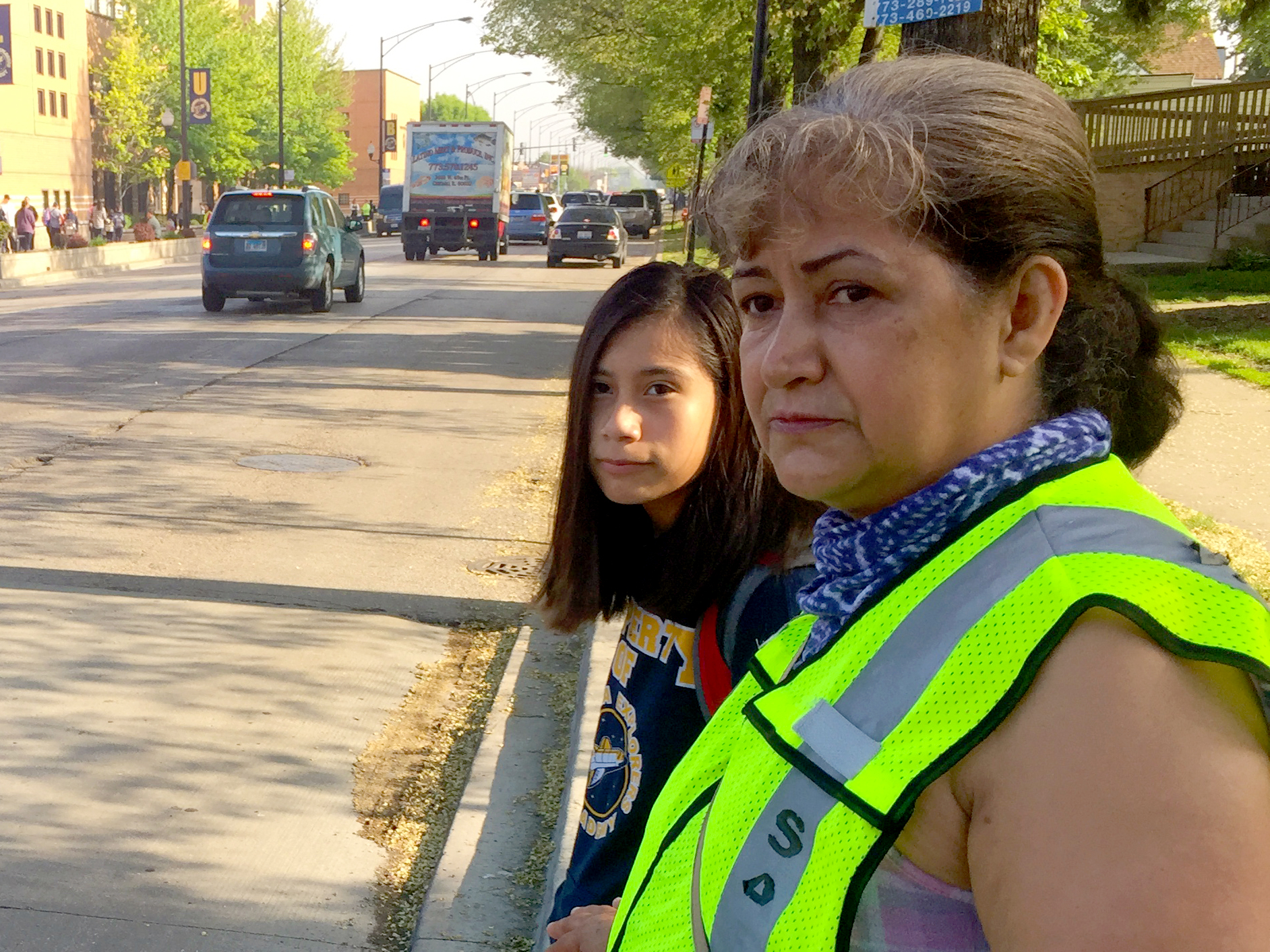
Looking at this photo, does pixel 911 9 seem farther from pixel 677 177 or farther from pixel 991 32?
pixel 677 177

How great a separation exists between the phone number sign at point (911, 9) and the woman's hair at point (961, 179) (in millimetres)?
3628

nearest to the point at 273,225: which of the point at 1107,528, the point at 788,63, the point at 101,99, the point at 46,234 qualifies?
the point at 788,63

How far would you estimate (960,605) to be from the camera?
3.29 feet

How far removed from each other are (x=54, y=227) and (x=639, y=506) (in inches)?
1722

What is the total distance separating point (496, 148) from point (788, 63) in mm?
21108

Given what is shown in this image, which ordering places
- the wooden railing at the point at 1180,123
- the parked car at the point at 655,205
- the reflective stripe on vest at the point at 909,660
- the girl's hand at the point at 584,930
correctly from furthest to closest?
the parked car at the point at 655,205 < the wooden railing at the point at 1180,123 < the girl's hand at the point at 584,930 < the reflective stripe on vest at the point at 909,660

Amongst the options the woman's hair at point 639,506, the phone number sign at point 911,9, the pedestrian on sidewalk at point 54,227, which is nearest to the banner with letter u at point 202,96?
the pedestrian on sidewalk at point 54,227

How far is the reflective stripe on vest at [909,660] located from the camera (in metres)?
0.98

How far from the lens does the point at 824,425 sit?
1.23 meters

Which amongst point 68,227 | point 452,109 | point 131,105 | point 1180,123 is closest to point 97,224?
point 68,227

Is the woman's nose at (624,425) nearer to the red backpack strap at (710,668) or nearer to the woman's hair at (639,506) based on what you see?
the woman's hair at (639,506)

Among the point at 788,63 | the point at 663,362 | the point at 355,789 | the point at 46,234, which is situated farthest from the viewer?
the point at 46,234

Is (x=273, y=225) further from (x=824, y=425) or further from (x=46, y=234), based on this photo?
(x=46, y=234)

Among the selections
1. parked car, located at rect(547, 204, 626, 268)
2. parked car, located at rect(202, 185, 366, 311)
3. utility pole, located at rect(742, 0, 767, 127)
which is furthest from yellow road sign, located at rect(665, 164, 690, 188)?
utility pole, located at rect(742, 0, 767, 127)
